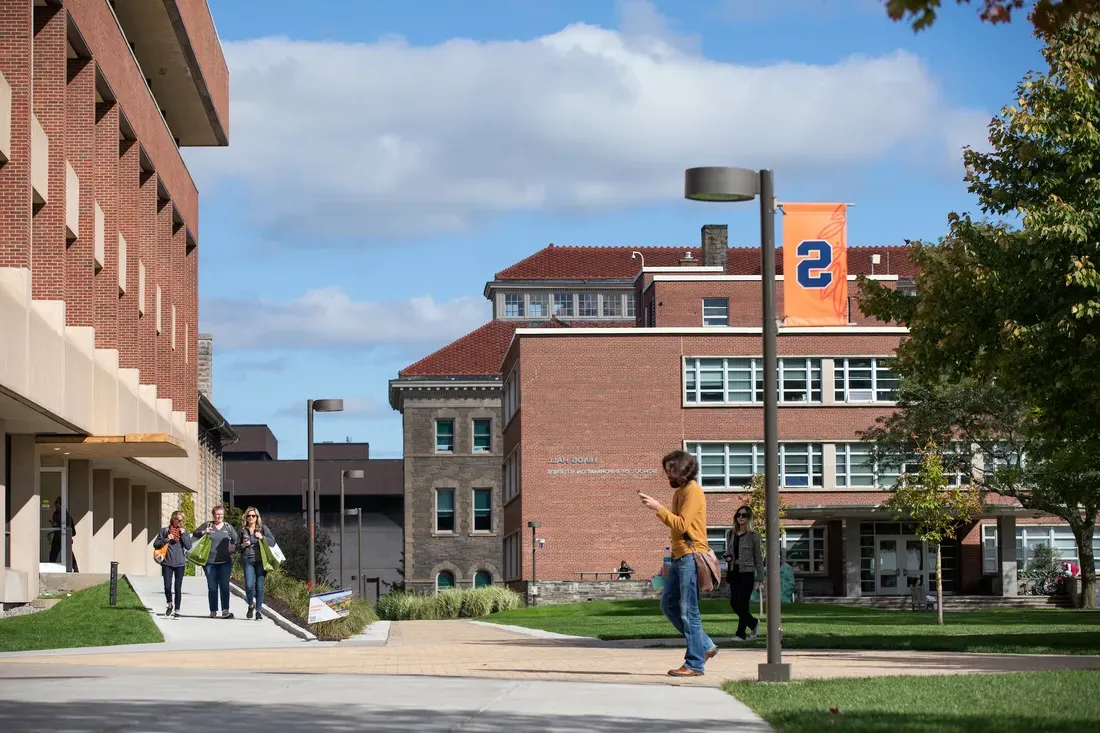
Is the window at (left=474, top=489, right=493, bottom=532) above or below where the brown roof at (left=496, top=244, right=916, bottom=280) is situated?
below

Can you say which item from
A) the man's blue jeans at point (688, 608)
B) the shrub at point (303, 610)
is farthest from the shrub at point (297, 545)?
the man's blue jeans at point (688, 608)

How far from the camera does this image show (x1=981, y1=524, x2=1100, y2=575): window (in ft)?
210

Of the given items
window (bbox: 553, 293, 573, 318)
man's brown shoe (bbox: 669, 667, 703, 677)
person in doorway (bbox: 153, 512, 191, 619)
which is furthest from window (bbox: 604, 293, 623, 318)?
man's brown shoe (bbox: 669, 667, 703, 677)

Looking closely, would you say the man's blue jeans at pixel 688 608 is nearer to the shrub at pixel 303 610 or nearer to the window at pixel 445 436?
the shrub at pixel 303 610

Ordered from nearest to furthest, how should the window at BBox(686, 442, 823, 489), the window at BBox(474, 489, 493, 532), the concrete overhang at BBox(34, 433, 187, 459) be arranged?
the concrete overhang at BBox(34, 433, 187, 459) < the window at BBox(686, 442, 823, 489) < the window at BBox(474, 489, 493, 532)

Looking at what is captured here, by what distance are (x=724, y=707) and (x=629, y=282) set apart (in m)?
89.5

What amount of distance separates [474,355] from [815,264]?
229 feet

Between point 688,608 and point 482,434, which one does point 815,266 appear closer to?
point 688,608

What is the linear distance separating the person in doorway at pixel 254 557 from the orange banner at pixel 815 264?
8.78 meters

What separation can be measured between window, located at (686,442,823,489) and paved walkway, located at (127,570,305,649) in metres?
35.3

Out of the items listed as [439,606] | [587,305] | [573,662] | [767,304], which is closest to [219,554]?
[573,662]

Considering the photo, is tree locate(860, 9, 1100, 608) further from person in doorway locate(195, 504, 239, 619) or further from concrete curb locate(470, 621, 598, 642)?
person in doorway locate(195, 504, 239, 619)

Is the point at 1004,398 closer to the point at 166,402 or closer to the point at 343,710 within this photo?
the point at 166,402

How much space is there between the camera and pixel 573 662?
51.4ft
